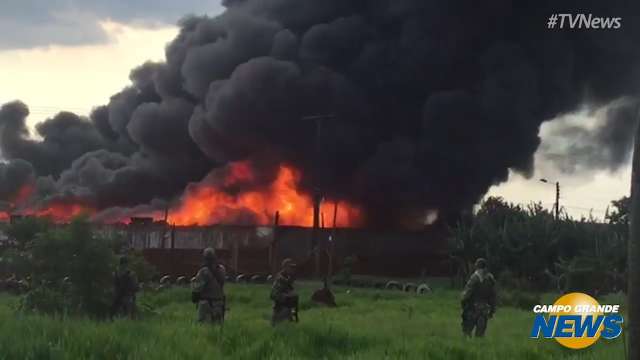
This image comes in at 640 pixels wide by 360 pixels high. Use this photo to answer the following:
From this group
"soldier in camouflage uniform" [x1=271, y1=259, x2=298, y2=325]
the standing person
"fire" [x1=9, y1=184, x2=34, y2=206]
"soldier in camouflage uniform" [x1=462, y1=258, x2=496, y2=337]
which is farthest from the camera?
"fire" [x1=9, y1=184, x2=34, y2=206]

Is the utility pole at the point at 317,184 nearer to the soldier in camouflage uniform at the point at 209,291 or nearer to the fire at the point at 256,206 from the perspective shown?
the fire at the point at 256,206

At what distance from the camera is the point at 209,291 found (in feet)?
46.5

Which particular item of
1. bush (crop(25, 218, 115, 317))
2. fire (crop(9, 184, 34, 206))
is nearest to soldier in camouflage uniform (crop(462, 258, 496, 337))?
bush (crop(25, 218, 115, 317))

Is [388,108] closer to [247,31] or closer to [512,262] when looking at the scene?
[247,31]

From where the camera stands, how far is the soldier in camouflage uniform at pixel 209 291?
46.3 feet

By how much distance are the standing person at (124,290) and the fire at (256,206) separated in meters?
41.7

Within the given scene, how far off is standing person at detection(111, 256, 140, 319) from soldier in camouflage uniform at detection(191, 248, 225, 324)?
2051 millimetres

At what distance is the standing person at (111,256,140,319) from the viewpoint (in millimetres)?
15547

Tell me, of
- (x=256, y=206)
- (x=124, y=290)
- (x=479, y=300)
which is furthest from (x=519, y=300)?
(x=256, y=206)

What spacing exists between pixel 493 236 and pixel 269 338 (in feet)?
95.6

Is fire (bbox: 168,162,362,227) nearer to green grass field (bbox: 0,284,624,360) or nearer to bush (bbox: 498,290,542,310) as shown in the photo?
bush (bbox: 498,290,542,310)

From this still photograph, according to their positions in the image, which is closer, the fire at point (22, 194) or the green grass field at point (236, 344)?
the green grass field at point (236, 344)

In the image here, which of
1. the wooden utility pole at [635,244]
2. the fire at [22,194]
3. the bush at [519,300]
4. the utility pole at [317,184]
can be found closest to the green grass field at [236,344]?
the wooden utility pole at [635,244]

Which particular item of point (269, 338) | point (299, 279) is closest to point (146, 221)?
point (299, 279)
